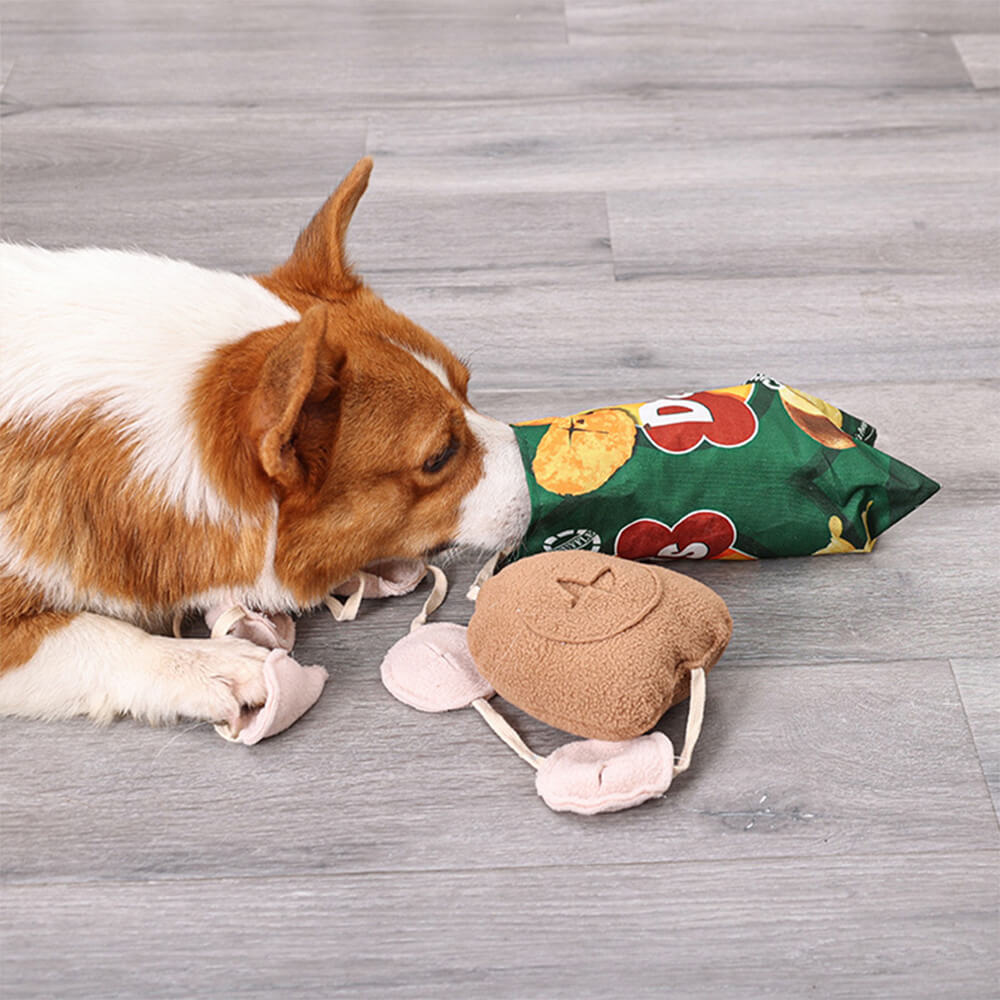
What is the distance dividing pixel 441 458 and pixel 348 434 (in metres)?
0.13

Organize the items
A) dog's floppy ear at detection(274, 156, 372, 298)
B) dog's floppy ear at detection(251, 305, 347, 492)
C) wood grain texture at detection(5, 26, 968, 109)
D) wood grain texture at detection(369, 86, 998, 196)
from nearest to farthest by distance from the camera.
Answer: dog's floppy ear at detection(251, 305, 347, 492), dog's floppy ear at detection(274, 156, 372, 298), wood grain texture at detection(369, 86, 998, 196), wood grain texture at detection(5, 26, 968, 109)

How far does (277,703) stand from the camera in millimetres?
1273

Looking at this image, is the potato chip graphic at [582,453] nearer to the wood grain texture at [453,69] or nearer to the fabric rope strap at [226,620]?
the fabric rope strap at [226,620]

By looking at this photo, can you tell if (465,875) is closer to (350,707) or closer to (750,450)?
(350,707)

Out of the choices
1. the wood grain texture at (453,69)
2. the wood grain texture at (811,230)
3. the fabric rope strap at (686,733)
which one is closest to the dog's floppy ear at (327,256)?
the fabric rope strap at (686,733)

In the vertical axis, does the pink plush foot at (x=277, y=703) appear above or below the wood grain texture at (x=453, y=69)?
below

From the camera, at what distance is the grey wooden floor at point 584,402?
45.2 inches

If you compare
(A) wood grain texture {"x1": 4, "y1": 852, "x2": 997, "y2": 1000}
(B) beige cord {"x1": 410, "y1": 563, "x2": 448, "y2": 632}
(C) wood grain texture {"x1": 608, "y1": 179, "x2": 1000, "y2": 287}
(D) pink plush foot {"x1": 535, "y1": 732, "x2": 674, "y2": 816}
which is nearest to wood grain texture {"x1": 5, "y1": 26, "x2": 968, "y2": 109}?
(C) wood grain texture {"x1": 608, "y1": 179, "x2": 1000, "y2": 287}

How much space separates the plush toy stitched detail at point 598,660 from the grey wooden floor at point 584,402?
5 cm

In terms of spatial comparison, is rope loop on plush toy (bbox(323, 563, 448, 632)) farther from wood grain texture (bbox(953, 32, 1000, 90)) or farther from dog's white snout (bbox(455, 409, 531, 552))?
wood grain texture (bbox(953, 32, 1000, 90))

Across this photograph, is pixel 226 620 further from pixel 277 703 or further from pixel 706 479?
pixel 706 479

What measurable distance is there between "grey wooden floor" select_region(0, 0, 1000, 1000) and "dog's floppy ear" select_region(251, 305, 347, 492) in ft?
1.05

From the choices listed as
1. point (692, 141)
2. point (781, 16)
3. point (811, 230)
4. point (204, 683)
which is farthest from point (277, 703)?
point (781, 16)

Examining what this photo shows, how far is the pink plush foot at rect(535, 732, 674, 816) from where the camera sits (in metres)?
1.21
